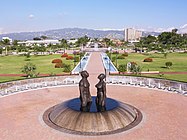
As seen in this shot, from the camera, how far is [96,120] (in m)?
11.7

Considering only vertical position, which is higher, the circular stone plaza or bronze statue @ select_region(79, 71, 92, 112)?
bronze statue @ select_region(79, 71, 92, 112)

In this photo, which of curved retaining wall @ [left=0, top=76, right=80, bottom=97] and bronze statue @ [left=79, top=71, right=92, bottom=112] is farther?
curved retaining wall @ [left=0, top=76, right=80, bottom=97]

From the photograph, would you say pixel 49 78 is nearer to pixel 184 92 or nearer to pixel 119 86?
Result: pixel 119 86

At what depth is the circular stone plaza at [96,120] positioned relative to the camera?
1093 centimetres

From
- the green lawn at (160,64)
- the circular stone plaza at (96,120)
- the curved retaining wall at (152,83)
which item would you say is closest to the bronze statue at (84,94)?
the circular stone plaza at (96,120)

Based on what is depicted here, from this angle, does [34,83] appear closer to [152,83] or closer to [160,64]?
[152,83]

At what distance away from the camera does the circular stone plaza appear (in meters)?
10.9

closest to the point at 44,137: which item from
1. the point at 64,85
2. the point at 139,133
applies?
the point at 139,133

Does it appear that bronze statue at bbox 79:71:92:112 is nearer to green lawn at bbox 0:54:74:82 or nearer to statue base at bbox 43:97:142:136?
statue base at bbox 43:97:142:136

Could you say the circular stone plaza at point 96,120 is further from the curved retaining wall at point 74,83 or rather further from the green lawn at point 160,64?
the green lawn at point 160,64

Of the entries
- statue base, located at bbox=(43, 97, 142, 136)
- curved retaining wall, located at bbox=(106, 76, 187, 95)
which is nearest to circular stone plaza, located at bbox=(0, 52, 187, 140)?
statue base, located at bbox=(43, 97, 142, 136)

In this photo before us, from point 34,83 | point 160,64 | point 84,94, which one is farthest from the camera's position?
point 160,64

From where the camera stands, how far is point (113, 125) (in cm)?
1174

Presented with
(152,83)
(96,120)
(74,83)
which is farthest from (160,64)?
(96,120)
